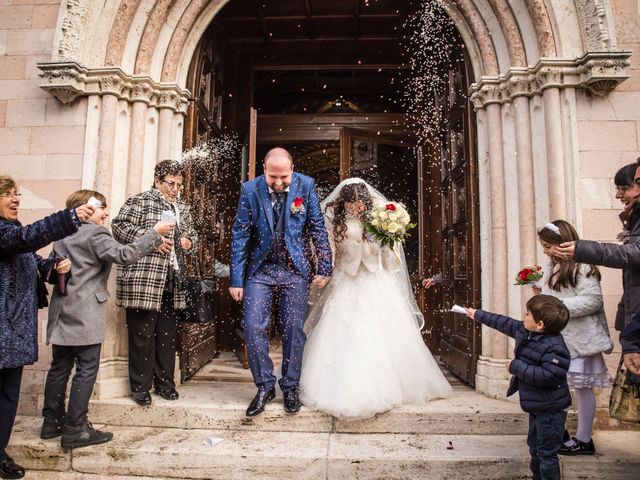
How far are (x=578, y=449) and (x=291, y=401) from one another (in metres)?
2.00

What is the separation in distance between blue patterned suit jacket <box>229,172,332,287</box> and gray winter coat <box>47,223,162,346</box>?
2.21 feet

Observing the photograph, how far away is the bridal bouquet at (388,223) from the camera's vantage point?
3.77m

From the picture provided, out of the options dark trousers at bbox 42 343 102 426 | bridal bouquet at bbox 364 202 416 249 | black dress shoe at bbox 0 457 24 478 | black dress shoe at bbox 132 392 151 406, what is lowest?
black dress shoe at bbox 0 457 24 478

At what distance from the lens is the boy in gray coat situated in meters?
3.16

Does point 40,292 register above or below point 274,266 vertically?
below

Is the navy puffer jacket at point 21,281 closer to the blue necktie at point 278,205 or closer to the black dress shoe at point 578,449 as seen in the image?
the blue necktie at point 278,205

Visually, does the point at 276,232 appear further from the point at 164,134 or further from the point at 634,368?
the point at 634,368

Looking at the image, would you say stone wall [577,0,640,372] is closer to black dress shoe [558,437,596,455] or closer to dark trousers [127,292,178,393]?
black dress shoe [558,437,596,455]

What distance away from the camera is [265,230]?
3.55 m

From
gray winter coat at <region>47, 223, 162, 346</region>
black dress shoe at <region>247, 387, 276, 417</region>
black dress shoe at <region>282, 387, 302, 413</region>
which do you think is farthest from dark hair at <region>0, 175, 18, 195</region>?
black dress shoe at <region>282, 387, 302, 413</region>

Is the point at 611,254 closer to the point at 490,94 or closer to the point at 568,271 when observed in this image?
the point at 568,271

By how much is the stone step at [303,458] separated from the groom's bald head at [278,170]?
72.9 inches

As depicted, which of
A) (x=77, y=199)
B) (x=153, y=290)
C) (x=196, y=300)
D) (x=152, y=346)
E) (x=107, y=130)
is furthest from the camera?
(x=107, y=130)

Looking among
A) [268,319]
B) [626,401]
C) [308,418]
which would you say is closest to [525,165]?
[626,401]
